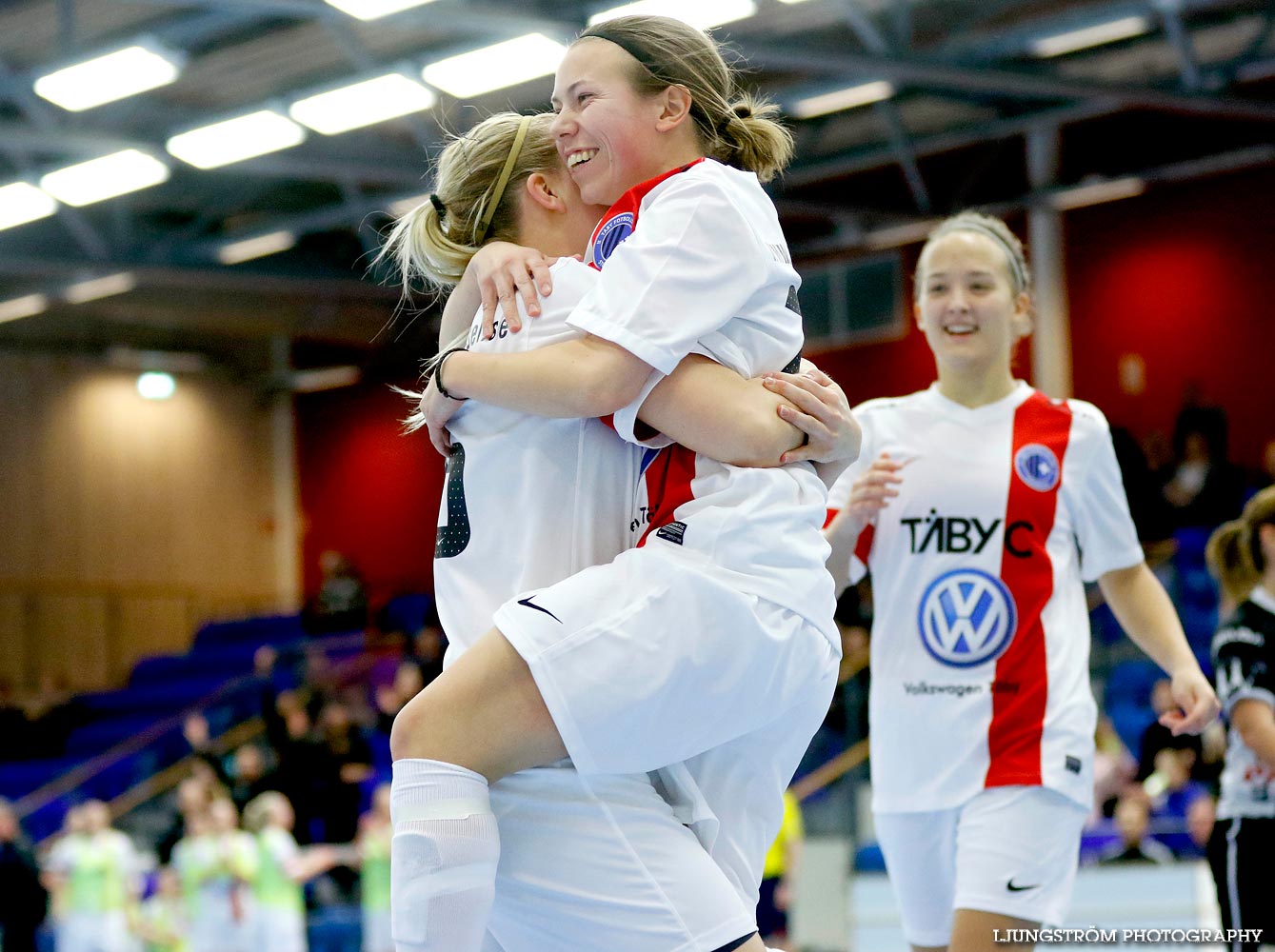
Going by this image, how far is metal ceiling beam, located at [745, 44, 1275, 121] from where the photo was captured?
11.3 m

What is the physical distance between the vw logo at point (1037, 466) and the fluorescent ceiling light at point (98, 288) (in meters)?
15.2

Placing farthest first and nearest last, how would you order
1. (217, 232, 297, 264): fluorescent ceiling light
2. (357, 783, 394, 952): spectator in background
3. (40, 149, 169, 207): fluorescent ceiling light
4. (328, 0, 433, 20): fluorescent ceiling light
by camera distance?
(217, 232, 297, 264): fluorescent ceiling light → (40, 149, 169, 207): fluorescent ceiling light → (357, 783, 394, 952): spectator in background → (328, 0, 433, 20): fluorescent ceiling light

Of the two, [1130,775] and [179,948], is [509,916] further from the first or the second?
[179,948]

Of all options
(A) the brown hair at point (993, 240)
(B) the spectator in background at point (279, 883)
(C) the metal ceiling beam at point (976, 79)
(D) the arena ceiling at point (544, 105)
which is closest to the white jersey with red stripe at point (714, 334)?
(A) the brown hair at point (993, 240)

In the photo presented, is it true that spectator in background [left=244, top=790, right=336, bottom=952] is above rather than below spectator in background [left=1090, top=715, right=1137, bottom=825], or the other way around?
below

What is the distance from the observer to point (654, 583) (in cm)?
203

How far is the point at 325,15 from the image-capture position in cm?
1035

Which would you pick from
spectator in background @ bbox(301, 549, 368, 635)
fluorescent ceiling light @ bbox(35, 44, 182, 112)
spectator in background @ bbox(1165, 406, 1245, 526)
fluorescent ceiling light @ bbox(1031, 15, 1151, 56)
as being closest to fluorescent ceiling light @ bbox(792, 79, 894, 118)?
fluorescent ceiling light @ bbox(1031, 15, 1151, 56)

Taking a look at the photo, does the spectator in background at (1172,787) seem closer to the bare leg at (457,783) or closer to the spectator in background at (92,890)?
the bare leg at (457,783)

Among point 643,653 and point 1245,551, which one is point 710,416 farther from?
point 1245,551

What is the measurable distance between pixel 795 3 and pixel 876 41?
668 millimetres

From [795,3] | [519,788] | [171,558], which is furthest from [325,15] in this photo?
[171,558]

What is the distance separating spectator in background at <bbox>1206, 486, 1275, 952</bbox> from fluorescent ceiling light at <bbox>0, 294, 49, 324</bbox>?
17037mm

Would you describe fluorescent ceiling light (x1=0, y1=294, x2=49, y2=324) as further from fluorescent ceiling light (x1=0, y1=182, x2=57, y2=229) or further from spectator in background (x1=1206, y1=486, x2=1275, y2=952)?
spectator in background (x1=1206, y1=486, x2=1275, y2=952)
